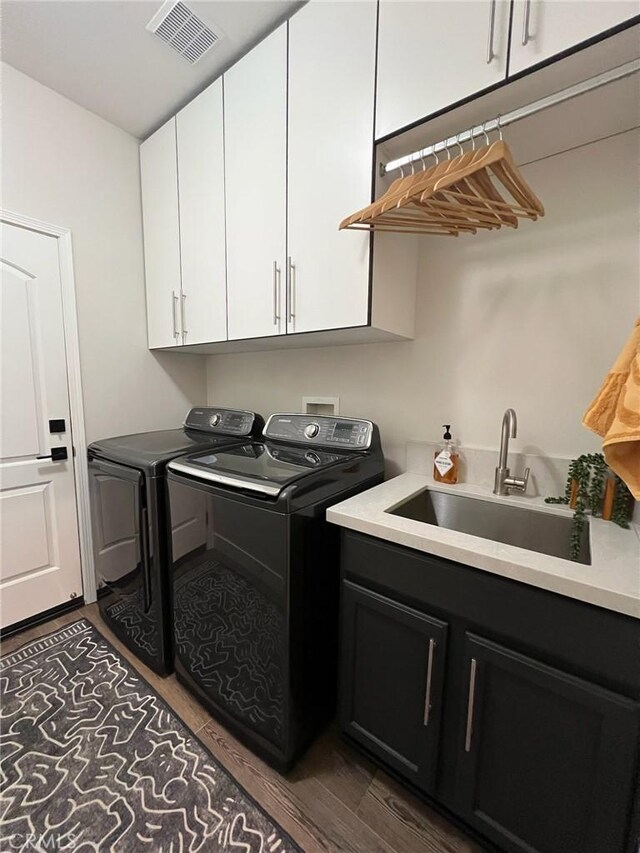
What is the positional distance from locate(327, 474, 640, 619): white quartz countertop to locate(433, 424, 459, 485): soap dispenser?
22 centimetres

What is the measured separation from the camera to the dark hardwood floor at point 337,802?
40.1 inches

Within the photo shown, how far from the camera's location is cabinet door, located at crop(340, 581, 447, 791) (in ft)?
3.22

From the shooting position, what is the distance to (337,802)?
1120 millimetres

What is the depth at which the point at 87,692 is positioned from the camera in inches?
59.9

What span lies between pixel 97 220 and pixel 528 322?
2358 millimetres

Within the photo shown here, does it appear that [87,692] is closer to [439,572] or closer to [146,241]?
[439,572]

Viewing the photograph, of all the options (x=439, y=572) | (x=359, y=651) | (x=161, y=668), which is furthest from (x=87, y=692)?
(x=439, y=572)

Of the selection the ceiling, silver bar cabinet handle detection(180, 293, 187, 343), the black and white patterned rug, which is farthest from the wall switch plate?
the ceiling

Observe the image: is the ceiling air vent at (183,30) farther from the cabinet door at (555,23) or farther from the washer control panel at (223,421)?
the washer control panel at (223,421)

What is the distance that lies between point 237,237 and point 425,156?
35.5 inches

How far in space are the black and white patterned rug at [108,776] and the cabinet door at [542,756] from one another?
61 centimetres

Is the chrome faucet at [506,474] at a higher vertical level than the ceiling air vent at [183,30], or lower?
lower

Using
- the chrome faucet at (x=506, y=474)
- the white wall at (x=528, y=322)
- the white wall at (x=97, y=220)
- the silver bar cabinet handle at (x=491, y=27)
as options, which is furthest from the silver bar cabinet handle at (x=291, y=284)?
the white wall at (x=97, y=220)

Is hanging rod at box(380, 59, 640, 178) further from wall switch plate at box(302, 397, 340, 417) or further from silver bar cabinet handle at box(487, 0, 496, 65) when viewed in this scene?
wall switch plate at box(302, 397, 340, 417)
